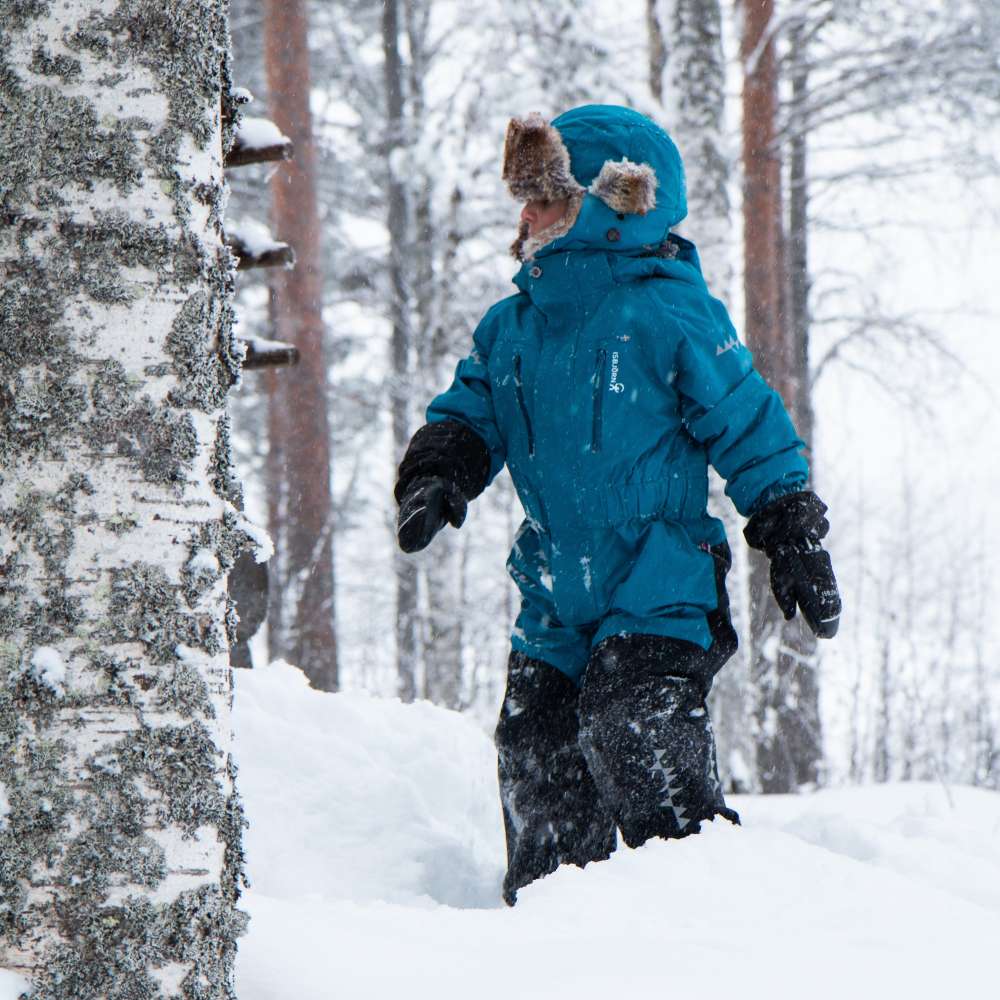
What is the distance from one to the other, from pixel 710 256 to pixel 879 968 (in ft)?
16.5

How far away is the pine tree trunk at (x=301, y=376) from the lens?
Result: 8570 mm

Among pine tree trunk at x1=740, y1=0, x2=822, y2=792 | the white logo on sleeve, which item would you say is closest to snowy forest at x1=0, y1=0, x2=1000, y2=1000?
the white logo on sleeve

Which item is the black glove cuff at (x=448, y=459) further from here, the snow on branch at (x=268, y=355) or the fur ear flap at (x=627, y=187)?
the snow on branch at (x=268, y=355)

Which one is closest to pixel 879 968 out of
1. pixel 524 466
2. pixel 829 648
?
pixel 524 466

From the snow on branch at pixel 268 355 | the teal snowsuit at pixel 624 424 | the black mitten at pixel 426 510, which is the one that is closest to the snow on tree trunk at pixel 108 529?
the black mitten at pixel 426 510

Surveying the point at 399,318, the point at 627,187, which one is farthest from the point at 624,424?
the point at 399,318

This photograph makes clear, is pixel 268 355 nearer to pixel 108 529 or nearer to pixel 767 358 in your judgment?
pixel 108 529

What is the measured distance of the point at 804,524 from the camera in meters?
2.21

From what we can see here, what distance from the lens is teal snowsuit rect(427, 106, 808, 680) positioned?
229 centimetres

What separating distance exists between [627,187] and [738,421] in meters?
0.55

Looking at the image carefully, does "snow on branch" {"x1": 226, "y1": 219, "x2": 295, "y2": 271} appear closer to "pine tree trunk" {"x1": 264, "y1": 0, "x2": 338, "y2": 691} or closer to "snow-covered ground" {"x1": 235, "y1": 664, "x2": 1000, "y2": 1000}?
"snow-covered ground" {"x1": 235, "y1": 664, "x2": 1000, "y2": 1000}

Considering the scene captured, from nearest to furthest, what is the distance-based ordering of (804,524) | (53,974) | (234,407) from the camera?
(53,974) < (804,524) < (234,407)

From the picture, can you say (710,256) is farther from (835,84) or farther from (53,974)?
(53,974)

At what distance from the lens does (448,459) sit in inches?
98.0
